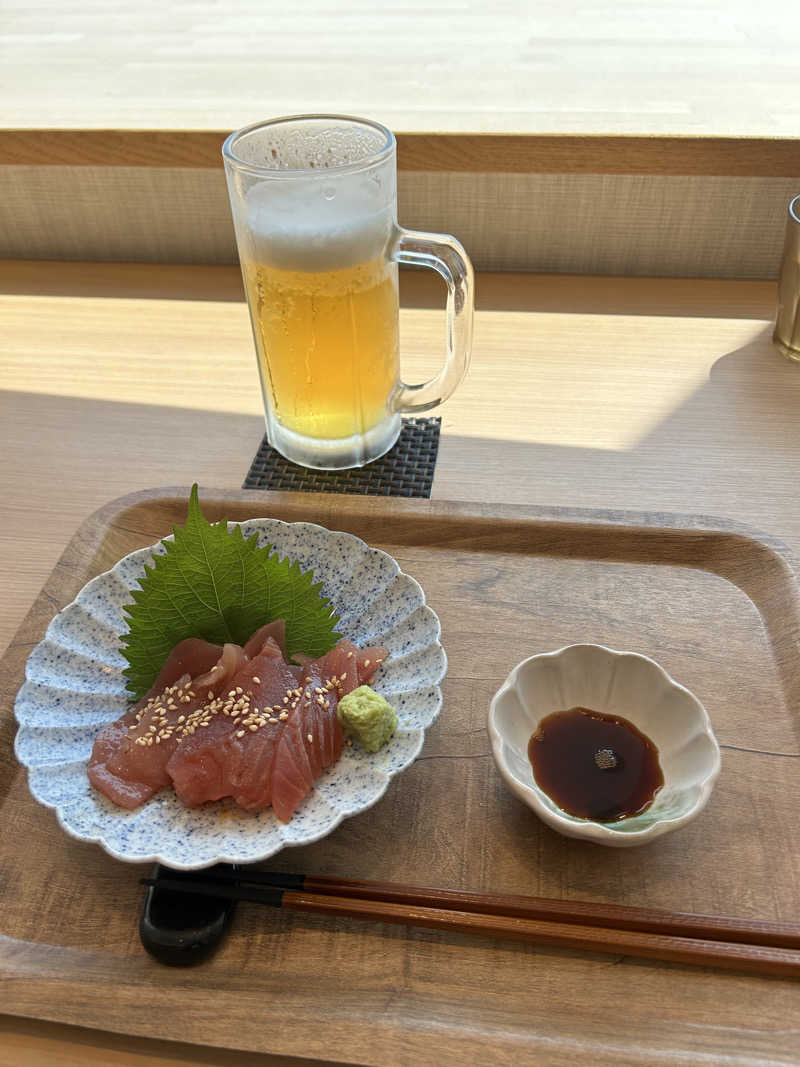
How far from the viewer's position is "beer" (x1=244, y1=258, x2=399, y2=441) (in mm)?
1159

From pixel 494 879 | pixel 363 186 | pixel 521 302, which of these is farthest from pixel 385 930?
pixel 521 302

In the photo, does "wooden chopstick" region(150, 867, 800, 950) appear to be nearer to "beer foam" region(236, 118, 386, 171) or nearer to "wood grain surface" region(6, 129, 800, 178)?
"beer foam" region(236, 118, 386, 171)

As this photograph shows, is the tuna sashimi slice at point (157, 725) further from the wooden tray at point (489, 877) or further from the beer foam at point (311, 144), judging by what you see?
the beer foam at point (311, 144)

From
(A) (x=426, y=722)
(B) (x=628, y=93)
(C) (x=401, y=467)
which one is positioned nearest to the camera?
(A) (x=426, y=722)

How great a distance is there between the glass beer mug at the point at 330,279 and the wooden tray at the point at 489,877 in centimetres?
30

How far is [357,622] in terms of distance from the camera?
104cm

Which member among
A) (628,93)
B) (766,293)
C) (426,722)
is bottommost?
(766,293)

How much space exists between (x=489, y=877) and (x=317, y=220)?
0.77 metres

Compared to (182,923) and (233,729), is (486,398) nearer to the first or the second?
(233,729)

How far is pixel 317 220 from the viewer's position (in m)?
1.10

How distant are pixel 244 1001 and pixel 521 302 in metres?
1.35

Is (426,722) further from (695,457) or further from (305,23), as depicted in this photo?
(305,23)

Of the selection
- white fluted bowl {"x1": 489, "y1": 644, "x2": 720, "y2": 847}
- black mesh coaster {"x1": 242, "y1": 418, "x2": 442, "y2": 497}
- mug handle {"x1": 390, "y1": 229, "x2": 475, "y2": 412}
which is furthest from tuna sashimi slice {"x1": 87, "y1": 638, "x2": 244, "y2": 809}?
mug handle {"x1": 390, "y1": 229, "x2": 475, "y2": 412}

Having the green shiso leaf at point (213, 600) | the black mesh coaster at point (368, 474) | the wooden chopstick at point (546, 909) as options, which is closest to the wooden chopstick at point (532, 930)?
the wooden chopstick at point (546, 909)
